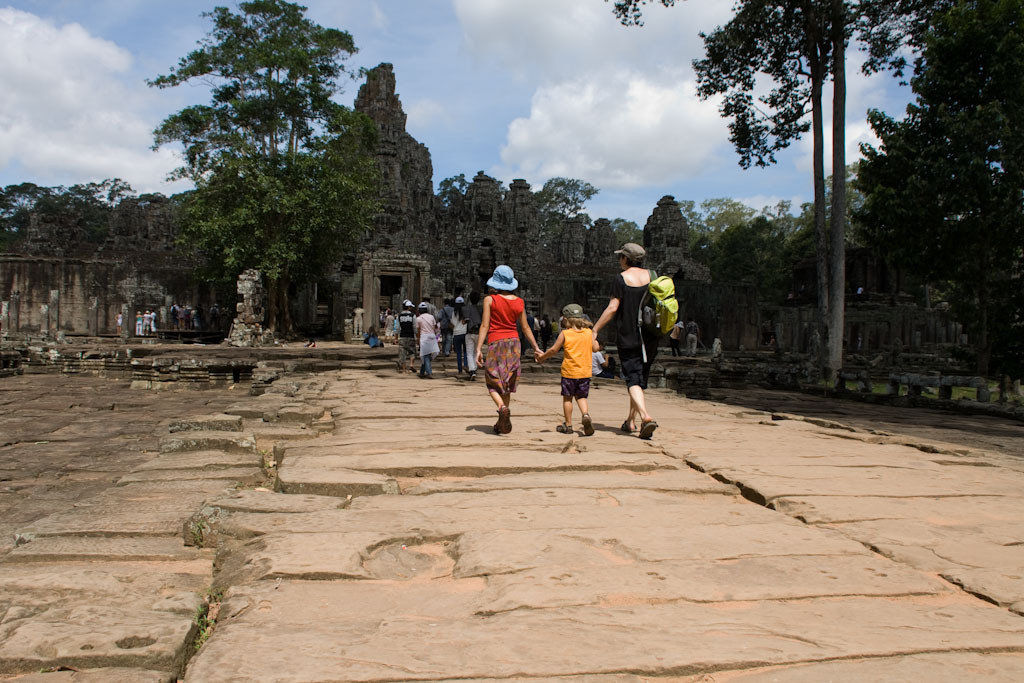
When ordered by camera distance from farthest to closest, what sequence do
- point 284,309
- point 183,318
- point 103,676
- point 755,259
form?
point 755,259 < point 183,318 < point 284,309 < point 103,676

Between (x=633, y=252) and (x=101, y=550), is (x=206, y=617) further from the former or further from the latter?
(x=633, y=252)

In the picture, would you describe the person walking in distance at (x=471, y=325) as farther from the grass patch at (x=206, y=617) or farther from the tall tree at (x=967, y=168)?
the grass patch at (x=206, y=617)

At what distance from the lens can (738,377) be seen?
15.9 metres

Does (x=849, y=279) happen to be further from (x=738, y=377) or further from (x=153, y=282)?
(x=153, y=282)

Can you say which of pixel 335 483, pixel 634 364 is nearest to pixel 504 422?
pixel 634 364

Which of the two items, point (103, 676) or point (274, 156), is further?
point (274, 156)

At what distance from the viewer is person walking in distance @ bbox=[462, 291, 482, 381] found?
1091cm

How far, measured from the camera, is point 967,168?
12.2 metres

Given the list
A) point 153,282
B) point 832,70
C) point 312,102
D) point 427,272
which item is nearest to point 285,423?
point 832,70

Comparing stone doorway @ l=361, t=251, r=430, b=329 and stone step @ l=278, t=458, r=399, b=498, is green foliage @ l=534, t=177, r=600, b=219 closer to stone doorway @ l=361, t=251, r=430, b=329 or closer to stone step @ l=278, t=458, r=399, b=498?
stone doorway @ l=361, t=251, r=430, b=329

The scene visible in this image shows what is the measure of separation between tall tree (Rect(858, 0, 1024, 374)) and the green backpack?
9.58 meters

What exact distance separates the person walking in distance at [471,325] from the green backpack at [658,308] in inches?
213

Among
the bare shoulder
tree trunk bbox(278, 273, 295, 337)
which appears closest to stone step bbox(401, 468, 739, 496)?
the bare shoulder

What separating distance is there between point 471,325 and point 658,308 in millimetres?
5919
